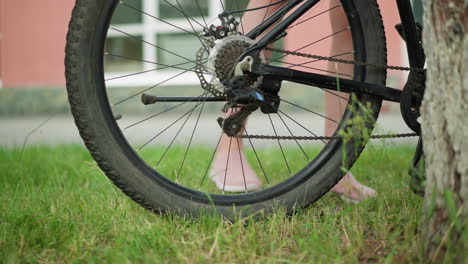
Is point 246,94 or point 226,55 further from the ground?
point 226,55

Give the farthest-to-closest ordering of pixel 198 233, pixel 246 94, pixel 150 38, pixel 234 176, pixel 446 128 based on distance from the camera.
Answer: pixel 150 38 < pixel 234 176 < pixel 246 94 < pixel 198 233 < pixel 446 128

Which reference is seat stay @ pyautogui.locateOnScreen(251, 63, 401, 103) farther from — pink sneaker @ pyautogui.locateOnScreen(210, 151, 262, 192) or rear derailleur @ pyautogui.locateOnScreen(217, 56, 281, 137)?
pink sneaker @ pyautogui.locateOnScreen(210, 151, 262, 192)

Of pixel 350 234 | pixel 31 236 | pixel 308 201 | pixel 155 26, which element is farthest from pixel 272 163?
pixel 155 26

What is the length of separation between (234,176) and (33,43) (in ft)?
21.9

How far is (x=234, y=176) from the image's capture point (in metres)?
1.96

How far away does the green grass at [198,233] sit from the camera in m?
1.18

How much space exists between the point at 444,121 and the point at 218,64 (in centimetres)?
69

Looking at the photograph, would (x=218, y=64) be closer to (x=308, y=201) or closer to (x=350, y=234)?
(x=308, y=201)

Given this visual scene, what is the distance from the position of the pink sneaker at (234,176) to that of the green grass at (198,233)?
302 mm

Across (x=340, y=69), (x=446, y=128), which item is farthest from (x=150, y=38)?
(x=446, y=128)

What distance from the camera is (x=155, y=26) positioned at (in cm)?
724

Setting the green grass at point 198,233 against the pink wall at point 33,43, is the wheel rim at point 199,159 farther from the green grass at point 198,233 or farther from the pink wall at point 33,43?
the pink wall at point 33,43

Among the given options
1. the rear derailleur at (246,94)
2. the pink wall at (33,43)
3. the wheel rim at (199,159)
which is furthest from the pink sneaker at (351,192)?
the pink wall at (33,43)

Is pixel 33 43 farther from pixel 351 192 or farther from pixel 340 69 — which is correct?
pixel 351 192
